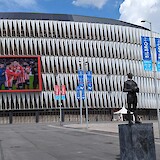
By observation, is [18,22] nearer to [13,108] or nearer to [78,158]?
[13,108]

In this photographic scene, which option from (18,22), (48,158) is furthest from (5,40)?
(48,158)

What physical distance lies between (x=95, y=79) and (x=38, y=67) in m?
16.3

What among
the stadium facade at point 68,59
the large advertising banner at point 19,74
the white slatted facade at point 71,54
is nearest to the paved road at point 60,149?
the large advertising banner at point 19,74

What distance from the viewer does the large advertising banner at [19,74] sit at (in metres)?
84.6

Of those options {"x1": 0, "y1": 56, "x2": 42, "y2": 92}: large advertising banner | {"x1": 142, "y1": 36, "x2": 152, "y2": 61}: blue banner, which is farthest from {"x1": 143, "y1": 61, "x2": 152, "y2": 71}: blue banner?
{"x1": 0, "y1": 56, "x2": 42, "y2": 92}: large advertising banner

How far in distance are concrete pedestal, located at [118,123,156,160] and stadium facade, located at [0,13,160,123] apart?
75985 mm

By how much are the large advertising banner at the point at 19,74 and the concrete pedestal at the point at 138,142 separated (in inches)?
2945

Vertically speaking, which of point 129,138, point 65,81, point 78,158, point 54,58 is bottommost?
point 78,158

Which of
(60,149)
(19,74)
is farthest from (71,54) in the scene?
(60,149)

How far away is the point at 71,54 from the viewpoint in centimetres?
9081

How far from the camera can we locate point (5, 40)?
286 feet

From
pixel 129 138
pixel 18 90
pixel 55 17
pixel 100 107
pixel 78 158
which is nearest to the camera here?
pixel 129 138

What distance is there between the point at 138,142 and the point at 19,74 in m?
76.2

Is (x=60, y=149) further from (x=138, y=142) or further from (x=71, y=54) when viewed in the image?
(x=71, y=54)
